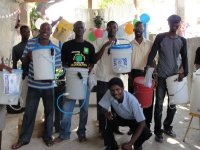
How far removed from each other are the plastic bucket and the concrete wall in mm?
1959

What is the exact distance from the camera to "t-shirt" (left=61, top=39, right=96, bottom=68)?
13.5ft

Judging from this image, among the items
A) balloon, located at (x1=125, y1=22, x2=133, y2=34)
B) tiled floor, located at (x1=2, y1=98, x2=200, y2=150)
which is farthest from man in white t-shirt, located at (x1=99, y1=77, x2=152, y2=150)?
balloon, located at (x1=125, y1=22, x2=133, y2=34)

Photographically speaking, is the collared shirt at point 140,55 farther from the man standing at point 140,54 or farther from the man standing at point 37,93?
the man standing at point 37,93

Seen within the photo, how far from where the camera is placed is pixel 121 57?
162 inches

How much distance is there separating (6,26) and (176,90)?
283 centimetres

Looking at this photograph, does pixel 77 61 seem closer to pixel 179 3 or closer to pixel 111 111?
pixel 111 111

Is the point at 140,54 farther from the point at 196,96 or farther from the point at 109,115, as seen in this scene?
the point at 109,115

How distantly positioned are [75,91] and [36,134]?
1001 millimetres

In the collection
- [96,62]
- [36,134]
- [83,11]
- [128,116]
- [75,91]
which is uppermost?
[83,11]

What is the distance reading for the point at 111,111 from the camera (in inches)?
155

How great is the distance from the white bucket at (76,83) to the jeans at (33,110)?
269mm

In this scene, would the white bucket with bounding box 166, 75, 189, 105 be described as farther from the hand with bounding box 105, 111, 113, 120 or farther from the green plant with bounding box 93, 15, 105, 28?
the green plant with bounding box 93, 15, 105, 28

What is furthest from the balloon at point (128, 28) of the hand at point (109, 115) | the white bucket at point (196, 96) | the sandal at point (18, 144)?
the sandal at point (18, 144)

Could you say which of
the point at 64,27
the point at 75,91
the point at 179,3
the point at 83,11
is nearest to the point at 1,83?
the point at 75,91
